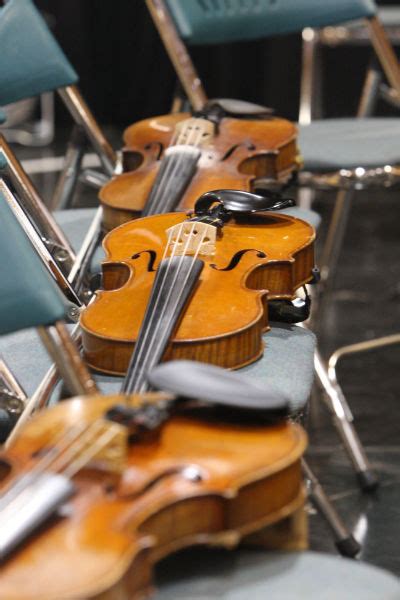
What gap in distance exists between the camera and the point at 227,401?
108cm

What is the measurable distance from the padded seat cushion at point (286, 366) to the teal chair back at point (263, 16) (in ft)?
3.89

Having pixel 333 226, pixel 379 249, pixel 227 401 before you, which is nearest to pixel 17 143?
pixel 379 249

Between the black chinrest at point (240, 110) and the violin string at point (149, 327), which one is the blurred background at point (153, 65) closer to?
the black chinrest at point (240, 110)

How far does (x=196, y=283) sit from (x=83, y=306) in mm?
231

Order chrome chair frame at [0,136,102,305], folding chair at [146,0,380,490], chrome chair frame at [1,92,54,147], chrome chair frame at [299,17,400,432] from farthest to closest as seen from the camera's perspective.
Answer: chrome chair frame at [1,92,54,147], folding chair at [146,0,380,490], chrome chair frame at [299,17,400,432], chrome chair frame at [0,136,102,305]

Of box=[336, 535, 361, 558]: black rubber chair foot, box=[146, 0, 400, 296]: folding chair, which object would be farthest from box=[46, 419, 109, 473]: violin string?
box=[146, 0, 400, 296]: folding chair

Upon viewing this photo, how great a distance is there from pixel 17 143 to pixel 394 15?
7.67ft

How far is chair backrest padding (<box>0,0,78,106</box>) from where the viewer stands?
217 cm

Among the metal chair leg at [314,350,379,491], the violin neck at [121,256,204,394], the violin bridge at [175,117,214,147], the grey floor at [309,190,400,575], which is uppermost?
the violin neck at [121,256,204,394]

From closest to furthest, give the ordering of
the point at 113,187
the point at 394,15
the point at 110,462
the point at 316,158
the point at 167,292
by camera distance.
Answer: the point at 110,462
the point at 167,292
the point at 113,187
the point at 316,158
the point at 394,15

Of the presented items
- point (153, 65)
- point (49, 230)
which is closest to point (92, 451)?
point (49, 230)

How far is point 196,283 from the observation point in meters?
1.52

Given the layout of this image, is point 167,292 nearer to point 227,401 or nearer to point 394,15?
point 227,401

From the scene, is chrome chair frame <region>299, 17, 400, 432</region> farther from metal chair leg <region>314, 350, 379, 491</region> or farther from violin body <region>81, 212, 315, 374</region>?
violin body <region>81, 212, 315, 374</region>
